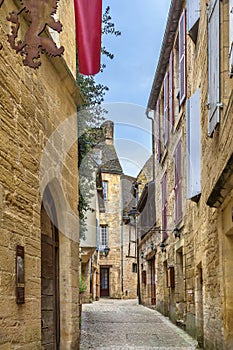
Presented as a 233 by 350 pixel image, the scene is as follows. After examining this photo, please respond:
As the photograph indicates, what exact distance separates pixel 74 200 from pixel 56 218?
682 millimetres

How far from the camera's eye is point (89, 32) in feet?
16.2

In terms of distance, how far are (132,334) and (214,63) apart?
6.59 m

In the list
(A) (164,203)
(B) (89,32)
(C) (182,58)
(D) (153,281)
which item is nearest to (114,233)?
(D) (153,281)

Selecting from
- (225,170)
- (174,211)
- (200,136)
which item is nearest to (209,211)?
(200,136)

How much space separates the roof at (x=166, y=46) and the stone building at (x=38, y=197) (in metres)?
4.13

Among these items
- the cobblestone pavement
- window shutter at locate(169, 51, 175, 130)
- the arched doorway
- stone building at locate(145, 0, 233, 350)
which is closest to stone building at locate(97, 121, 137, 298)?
stone building at locate(145, 0, 233, 350)

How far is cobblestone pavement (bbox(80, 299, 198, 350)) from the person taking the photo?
9914 millimetres

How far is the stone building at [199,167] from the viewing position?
255 inches

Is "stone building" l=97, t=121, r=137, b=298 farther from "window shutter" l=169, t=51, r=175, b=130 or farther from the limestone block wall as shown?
"window shutter" l=169, t=51, r=175, b=130

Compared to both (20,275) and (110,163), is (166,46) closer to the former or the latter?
(20,275)

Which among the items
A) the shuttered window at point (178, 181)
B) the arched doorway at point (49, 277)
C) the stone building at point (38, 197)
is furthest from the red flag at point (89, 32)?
the shuttered window at point (178, 181)

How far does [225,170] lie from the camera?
5.75m

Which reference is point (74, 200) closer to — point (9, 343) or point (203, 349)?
point (203, 349)

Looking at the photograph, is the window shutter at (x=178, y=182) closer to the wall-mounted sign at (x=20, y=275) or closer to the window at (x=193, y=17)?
the window at (x=193, y=17)
